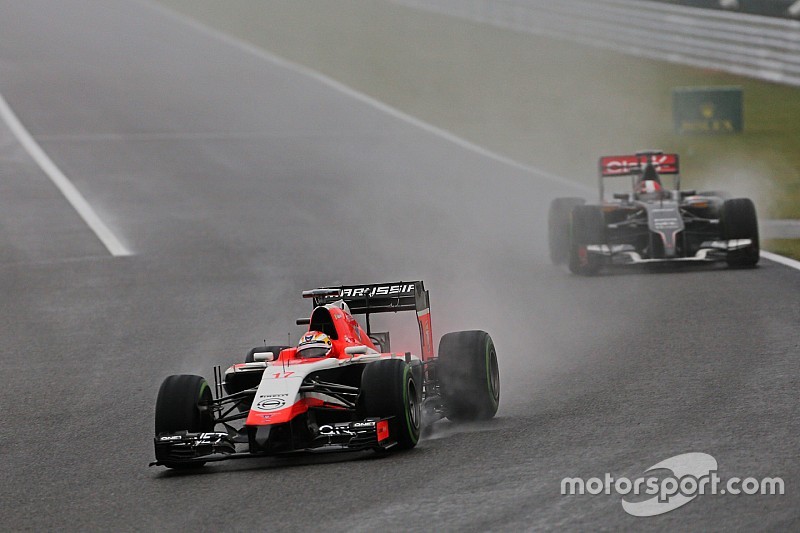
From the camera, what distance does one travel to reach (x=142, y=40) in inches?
1927

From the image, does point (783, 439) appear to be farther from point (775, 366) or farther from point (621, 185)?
point (621, 185)

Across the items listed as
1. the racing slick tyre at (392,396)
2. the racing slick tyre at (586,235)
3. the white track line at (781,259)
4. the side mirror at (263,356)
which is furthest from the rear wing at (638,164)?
the racing slick tyre at (392,396)

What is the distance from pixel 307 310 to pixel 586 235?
3.76 m

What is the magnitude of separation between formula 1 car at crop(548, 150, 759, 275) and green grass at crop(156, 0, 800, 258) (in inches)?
184

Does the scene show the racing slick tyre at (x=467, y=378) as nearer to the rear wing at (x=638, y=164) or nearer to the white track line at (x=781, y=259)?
the white track line at (x=781, y=259)

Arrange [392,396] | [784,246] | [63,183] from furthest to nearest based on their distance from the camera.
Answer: [63,183]
[784,246]
[392,396]

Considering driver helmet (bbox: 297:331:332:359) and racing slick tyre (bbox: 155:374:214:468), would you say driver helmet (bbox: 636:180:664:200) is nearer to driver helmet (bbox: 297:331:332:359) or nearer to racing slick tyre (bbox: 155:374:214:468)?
driver helmet (bbox: 297:331:332:359)

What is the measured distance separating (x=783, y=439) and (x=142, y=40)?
43278 mm

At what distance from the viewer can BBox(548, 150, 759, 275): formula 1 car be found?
16.5 m

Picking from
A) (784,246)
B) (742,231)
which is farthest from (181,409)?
(784,246)

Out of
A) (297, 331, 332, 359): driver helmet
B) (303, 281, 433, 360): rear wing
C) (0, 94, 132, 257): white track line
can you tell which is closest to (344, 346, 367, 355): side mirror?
(297, 331, 332, 359): driver helmet

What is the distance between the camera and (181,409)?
898 cm

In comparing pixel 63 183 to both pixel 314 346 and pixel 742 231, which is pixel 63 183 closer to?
pixel 742 231

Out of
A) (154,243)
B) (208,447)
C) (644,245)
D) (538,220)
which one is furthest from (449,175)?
(208,447)
